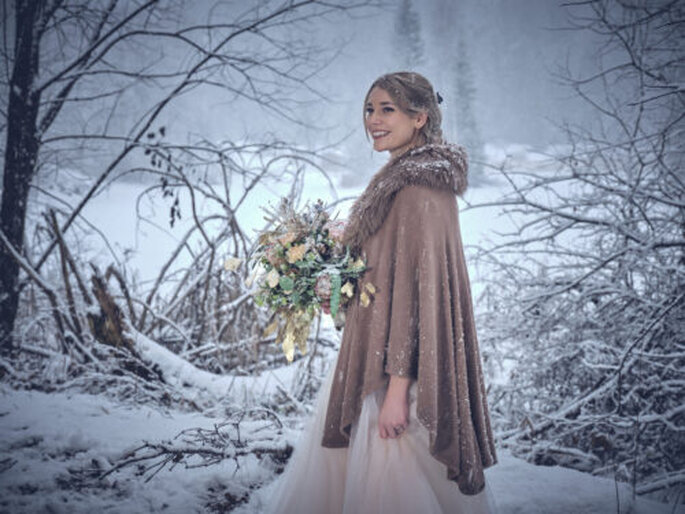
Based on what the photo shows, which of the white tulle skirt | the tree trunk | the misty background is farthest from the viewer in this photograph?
the tree trunk

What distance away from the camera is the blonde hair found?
1759 mm

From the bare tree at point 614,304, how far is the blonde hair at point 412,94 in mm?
1766

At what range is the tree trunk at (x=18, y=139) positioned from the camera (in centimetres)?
380

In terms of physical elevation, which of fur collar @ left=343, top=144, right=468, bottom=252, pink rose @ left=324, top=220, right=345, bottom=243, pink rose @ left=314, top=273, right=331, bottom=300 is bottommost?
pink rose @ left=314, top=273, right=331, bottom=300

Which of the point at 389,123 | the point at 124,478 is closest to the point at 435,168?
the point at 389,123

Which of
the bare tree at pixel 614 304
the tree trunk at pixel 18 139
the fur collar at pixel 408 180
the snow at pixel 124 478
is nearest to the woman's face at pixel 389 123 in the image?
the fur collar at pixel 408 180

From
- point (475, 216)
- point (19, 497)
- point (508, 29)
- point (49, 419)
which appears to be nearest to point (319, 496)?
point (19, 497)

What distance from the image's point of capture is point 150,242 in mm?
7254

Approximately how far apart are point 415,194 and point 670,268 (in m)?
2.84

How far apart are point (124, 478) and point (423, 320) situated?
88.0 inches

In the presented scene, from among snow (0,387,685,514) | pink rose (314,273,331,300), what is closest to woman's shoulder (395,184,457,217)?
pink rose (314,273,331,300)

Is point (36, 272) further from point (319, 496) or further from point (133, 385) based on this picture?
point (319, 496)

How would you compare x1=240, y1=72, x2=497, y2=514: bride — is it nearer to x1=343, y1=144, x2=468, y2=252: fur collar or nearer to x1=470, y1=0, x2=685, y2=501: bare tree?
x1=343, y1=144, x2=468, y2=252: fur collar

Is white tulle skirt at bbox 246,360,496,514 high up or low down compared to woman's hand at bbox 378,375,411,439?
down
